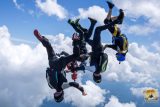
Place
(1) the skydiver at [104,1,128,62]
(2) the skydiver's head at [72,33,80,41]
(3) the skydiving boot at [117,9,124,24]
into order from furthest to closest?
(1) the skydiver at [104,1,128,62]
(2) the skydiver's head at [72,33,80,41]
(3) the skydiving boot at [117,9,124,24]

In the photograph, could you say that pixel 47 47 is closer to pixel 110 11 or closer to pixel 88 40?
pixel 88 40

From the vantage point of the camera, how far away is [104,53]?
1548 cm

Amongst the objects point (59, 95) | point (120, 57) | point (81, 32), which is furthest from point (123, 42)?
point (59, 95)

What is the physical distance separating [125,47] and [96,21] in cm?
166

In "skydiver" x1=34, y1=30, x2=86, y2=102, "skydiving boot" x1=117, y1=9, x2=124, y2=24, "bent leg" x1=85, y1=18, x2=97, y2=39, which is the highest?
"bent leg" x1=85, y1=18, x2=97, y2=39

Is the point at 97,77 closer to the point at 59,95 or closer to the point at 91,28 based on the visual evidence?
the point at 59,95

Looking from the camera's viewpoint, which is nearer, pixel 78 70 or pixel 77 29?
pixel 77 29

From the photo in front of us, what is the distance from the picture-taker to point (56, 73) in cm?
1549

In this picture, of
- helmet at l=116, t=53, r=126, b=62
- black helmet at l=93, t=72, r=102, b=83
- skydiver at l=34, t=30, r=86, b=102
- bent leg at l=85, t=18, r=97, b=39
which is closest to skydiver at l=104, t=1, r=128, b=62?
helmet at l=116, t=53, r=126, b=62

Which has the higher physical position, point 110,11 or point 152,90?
point 110,11

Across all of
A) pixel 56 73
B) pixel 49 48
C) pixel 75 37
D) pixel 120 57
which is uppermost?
Answer: pixel 49 48

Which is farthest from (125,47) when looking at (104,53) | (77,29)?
(77,29)

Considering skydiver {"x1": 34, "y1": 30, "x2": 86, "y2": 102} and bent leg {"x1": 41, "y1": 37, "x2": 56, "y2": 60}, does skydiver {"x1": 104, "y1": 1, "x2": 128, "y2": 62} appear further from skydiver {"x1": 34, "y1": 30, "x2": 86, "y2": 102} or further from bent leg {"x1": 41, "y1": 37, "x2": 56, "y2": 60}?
bent leg {"x1": 41, "y1": 37, "x2": 56, "y2": 60}

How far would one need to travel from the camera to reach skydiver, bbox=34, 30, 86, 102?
1508cm
